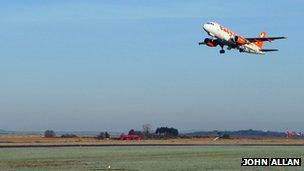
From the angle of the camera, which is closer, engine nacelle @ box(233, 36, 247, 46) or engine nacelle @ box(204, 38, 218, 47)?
engine nacelle @ box(204, 38, 218, 47)

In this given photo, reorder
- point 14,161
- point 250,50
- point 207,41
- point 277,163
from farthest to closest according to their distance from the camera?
1. point 250,50
2. point 207,41
3. point 14,161
4. point 277,163

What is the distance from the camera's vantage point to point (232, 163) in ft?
234

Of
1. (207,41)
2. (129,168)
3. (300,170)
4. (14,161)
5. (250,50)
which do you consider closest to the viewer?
(300,170)

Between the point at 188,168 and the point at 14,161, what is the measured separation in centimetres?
2194

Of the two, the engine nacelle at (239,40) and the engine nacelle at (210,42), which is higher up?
the engine nacelle at (239,40)

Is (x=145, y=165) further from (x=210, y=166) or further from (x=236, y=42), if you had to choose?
(x=236, y=42)

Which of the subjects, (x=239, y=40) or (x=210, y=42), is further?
(x=239, y=40)

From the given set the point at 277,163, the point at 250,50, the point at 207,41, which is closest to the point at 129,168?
the point at 277,163

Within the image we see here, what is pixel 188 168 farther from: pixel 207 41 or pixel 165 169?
pixel 207 41

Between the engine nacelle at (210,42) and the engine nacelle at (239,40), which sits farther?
the engine nacelle at (239,40)

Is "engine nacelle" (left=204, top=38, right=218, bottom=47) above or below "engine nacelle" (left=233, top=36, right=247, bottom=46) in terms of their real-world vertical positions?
below

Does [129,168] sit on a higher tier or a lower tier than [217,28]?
lower

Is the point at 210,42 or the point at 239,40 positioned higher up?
the point at 239,40

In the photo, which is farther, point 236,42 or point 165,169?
point 236,42
